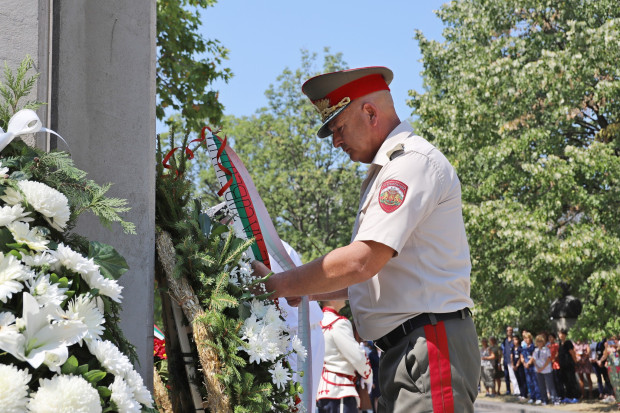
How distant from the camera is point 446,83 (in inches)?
883

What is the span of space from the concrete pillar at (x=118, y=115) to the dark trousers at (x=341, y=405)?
6.58 metres

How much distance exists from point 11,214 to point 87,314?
0.33 m

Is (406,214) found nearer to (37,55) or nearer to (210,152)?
(210,152)

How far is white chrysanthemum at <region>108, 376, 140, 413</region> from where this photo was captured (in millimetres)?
1926

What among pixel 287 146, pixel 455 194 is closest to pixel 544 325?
pixel 287 146

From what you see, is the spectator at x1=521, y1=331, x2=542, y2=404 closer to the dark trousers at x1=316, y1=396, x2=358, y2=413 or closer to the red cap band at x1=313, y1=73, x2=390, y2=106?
the dark trousers at x1=316, y1=396, x2=358, y2=413

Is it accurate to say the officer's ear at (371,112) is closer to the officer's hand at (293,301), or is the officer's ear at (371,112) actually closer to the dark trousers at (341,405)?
the officer's hand at (293,301)

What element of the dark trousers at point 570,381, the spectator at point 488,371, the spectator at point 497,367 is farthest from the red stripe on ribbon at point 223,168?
the spectator at point 497,367

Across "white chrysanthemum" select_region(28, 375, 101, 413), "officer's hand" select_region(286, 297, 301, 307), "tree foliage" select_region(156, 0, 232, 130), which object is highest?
"tree foliage" select_region(156, 0, 232, 130)

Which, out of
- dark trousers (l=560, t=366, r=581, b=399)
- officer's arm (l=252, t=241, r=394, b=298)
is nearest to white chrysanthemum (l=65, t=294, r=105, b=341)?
officer's arm (l=252, t=241, r=394, b=298)

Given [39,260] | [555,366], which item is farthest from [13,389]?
[555,366]

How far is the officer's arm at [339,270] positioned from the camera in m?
3.03

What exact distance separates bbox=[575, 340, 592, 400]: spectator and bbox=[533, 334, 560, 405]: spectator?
2.70 ft

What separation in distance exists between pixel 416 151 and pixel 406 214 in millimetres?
309
